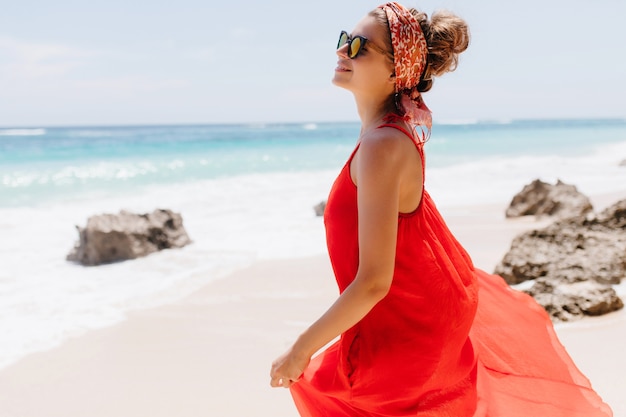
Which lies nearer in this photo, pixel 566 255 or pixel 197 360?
pixel 197 360

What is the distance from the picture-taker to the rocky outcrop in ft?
13.4

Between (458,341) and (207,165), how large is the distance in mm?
22773

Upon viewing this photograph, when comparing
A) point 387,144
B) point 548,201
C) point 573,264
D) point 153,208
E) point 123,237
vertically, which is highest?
point 387,144

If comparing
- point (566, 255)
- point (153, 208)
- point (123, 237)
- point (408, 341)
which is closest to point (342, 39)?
point (408, 341)

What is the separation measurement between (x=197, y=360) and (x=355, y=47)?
264 centimetres

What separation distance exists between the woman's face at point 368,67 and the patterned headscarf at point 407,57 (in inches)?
1.5

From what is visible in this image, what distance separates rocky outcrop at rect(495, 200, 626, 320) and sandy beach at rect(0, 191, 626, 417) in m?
0.15

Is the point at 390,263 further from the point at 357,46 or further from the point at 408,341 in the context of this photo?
the point at 357,46

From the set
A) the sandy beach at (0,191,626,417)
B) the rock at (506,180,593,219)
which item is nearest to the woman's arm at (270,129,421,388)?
the sandy beach at (0,191,626,417)

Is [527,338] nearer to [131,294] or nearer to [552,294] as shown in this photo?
[552,294]

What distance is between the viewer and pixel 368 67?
1.96m

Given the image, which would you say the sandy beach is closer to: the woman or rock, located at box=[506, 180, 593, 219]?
the woman

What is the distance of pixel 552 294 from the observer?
4.19 metres

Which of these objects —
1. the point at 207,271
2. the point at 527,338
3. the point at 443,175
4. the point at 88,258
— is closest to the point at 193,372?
the point at 527,338
